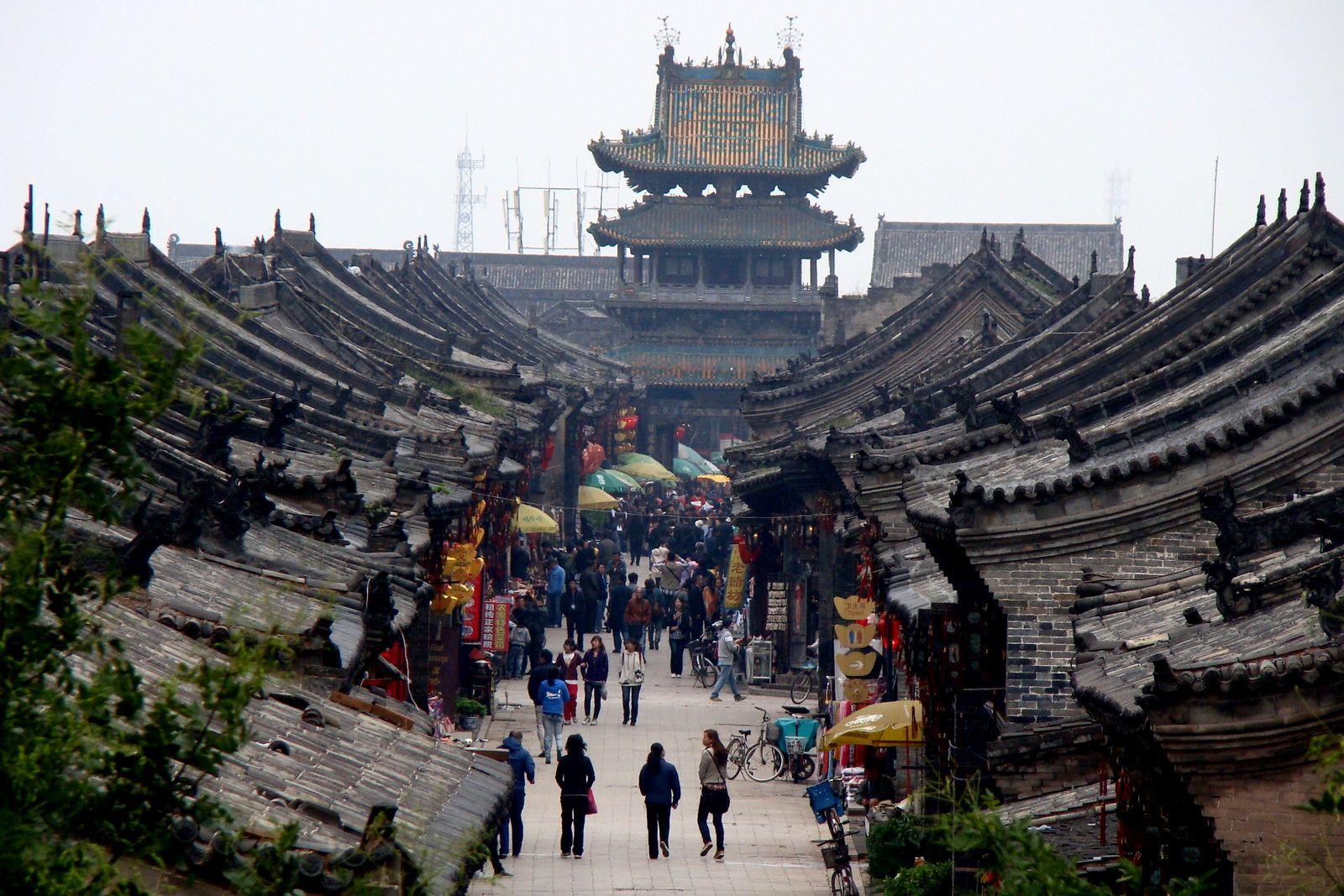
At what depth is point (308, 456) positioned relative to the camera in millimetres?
23156

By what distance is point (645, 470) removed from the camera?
5756 centimetres

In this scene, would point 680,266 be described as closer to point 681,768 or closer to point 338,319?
point 338,319

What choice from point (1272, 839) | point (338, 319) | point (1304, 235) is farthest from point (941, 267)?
point (1272, 839)

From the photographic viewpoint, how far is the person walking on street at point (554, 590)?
34875mm

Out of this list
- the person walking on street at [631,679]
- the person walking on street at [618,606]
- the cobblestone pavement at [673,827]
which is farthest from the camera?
the person walking on street at [618,606]

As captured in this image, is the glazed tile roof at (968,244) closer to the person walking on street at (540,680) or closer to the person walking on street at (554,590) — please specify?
the person walking on street at (554,590)

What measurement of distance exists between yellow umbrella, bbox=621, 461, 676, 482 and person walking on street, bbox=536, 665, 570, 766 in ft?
104

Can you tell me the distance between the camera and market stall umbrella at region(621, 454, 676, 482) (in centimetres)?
5738

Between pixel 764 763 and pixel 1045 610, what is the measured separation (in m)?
9.63

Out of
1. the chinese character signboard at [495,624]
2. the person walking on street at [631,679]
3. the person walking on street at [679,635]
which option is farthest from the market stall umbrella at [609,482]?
the person walking on street at [631,679]

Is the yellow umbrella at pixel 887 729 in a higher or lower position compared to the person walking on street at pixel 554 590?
lower

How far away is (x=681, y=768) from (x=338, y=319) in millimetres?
14338

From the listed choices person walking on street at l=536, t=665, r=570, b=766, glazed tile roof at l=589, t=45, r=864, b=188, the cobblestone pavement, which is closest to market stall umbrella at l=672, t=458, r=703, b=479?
glazed tile roof at l=589, t=45, r=864, b=188

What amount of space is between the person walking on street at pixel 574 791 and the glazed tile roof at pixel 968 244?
181 feet
